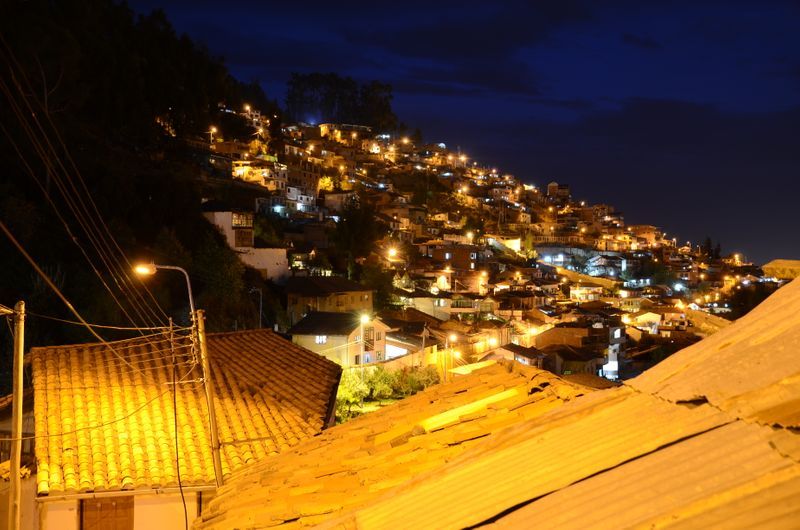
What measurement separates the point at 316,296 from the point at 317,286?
0.79 m

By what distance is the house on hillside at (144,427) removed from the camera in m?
8.28

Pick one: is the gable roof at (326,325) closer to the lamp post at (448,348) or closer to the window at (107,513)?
the lamp post at (448,348)

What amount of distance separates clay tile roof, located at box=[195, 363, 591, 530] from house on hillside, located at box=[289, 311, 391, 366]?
24.0 metres

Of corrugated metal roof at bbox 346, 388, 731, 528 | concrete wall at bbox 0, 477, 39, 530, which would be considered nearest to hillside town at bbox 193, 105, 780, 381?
corrugated metal roof at bbox 346, 388, 731, 528

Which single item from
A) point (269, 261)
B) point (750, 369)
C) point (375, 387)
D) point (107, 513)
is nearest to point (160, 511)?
point (107, 513)

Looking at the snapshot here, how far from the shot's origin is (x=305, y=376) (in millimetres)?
13633

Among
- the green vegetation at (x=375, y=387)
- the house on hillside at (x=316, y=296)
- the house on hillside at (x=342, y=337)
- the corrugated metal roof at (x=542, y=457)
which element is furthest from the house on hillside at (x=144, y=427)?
the house on hillside at (x=316, y=296)

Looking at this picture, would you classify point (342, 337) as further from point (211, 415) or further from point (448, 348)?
point (211, 415)

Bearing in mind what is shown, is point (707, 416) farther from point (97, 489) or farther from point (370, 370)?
point (370, 370)

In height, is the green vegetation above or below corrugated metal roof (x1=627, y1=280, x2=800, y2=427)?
below

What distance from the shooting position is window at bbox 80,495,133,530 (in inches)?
327

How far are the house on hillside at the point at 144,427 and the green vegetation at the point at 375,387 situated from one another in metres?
8.74

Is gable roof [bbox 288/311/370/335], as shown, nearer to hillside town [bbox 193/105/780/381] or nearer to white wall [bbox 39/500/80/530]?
Result: hillside town [bbox 193/105/780/381]

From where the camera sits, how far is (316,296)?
39.6 metres
